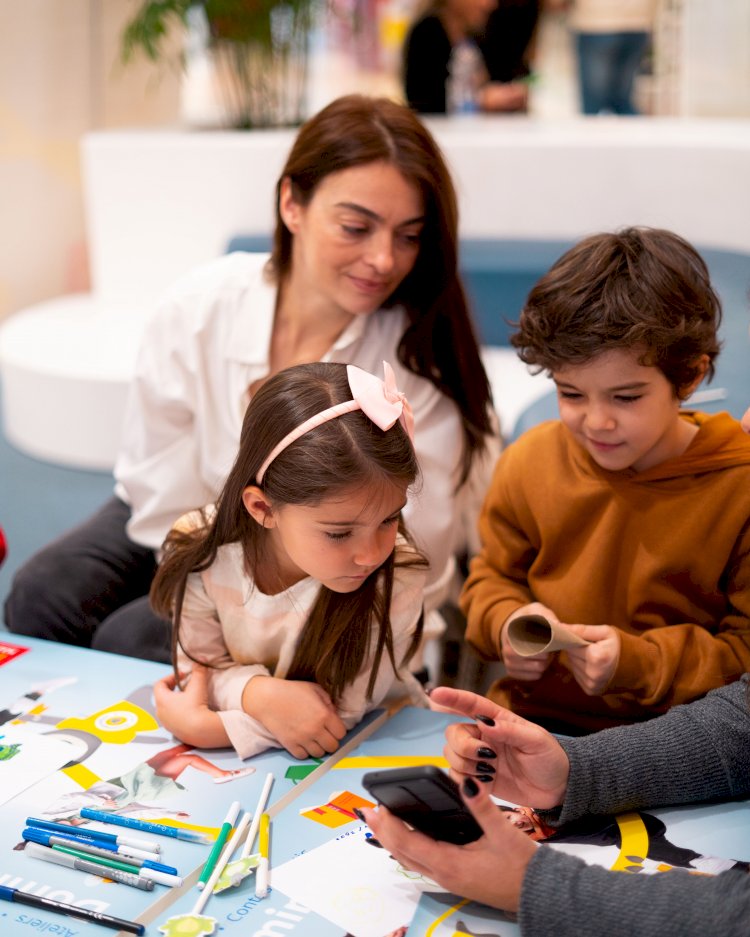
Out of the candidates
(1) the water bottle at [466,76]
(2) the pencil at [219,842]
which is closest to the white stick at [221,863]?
(2) the pencil at [219,842]

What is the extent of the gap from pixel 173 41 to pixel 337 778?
426 centimetres

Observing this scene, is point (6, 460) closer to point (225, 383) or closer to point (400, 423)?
point (225, 383)

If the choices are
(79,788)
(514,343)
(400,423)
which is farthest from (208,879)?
(514,343)

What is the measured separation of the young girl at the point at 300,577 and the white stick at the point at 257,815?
7 centimetres

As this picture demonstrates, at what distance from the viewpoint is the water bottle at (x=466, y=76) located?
5605mm

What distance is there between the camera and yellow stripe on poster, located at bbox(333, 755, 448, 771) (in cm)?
135

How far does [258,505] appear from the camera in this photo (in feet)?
4.75

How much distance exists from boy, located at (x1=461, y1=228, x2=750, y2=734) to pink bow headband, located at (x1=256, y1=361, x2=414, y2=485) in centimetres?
25

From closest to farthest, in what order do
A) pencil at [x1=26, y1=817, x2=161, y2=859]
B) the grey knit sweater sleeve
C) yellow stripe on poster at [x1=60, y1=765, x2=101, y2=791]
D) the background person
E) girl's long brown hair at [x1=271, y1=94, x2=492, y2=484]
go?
1. the grey knit sweater sleeve
2. pencil at [x1=26, y1=817, x2=161, y2=859]
3. yellow stripe on poster at [x1=60, y1=765, x2=101, y2=791]
4. girl's long brown hair at [x1=271, y1=94, x2=492, y2=484]
5. the background person

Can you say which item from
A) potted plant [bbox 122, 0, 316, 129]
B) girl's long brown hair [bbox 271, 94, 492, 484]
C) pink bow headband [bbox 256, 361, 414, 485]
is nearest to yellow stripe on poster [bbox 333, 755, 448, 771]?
pink bow headband [bbox 256, 361, 414, 485]

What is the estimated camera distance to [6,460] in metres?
3.98

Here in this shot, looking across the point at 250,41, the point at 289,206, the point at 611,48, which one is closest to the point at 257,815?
the point at 289,206

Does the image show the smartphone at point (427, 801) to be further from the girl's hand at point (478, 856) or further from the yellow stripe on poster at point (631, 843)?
the yellow stripe on poster at point (631, 843)

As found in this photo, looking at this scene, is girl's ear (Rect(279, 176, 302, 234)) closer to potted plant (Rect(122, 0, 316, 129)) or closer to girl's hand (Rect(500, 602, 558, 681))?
girl's hand (Rect(500, 602, 558, 681))
